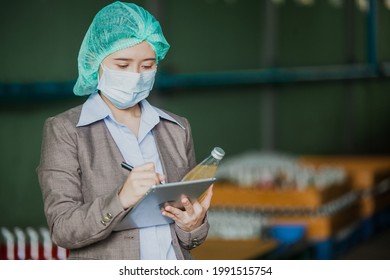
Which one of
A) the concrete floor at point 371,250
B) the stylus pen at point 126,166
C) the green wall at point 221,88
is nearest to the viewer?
the stylus pen at point 126,166

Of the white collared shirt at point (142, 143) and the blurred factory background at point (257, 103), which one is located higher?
the blurred factory background at point (257, 103)

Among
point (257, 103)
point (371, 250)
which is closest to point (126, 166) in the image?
point (371, 250)

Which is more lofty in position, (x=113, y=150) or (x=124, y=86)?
(x=124, y=86)

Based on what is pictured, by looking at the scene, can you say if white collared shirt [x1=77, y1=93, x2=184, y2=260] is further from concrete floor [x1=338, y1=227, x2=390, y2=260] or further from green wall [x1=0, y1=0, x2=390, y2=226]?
concrete floor [x1=338, y1=227, x2=390, y2=260]

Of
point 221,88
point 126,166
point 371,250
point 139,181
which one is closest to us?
point 139,181

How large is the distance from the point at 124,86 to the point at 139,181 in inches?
10.0

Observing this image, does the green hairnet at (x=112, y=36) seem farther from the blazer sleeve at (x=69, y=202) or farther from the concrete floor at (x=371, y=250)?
the concrete floor at (x=371, y=250)

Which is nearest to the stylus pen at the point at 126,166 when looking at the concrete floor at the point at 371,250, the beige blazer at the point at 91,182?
the beige blazer at the point at 91,182

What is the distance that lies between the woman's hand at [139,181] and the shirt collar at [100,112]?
0.74 feet

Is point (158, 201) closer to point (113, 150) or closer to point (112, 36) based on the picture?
point (113, 150)

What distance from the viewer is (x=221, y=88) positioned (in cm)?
739

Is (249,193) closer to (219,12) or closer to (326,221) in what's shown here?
(326,221)

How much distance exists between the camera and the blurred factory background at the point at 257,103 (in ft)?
13.6

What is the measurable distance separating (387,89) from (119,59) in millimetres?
7652
